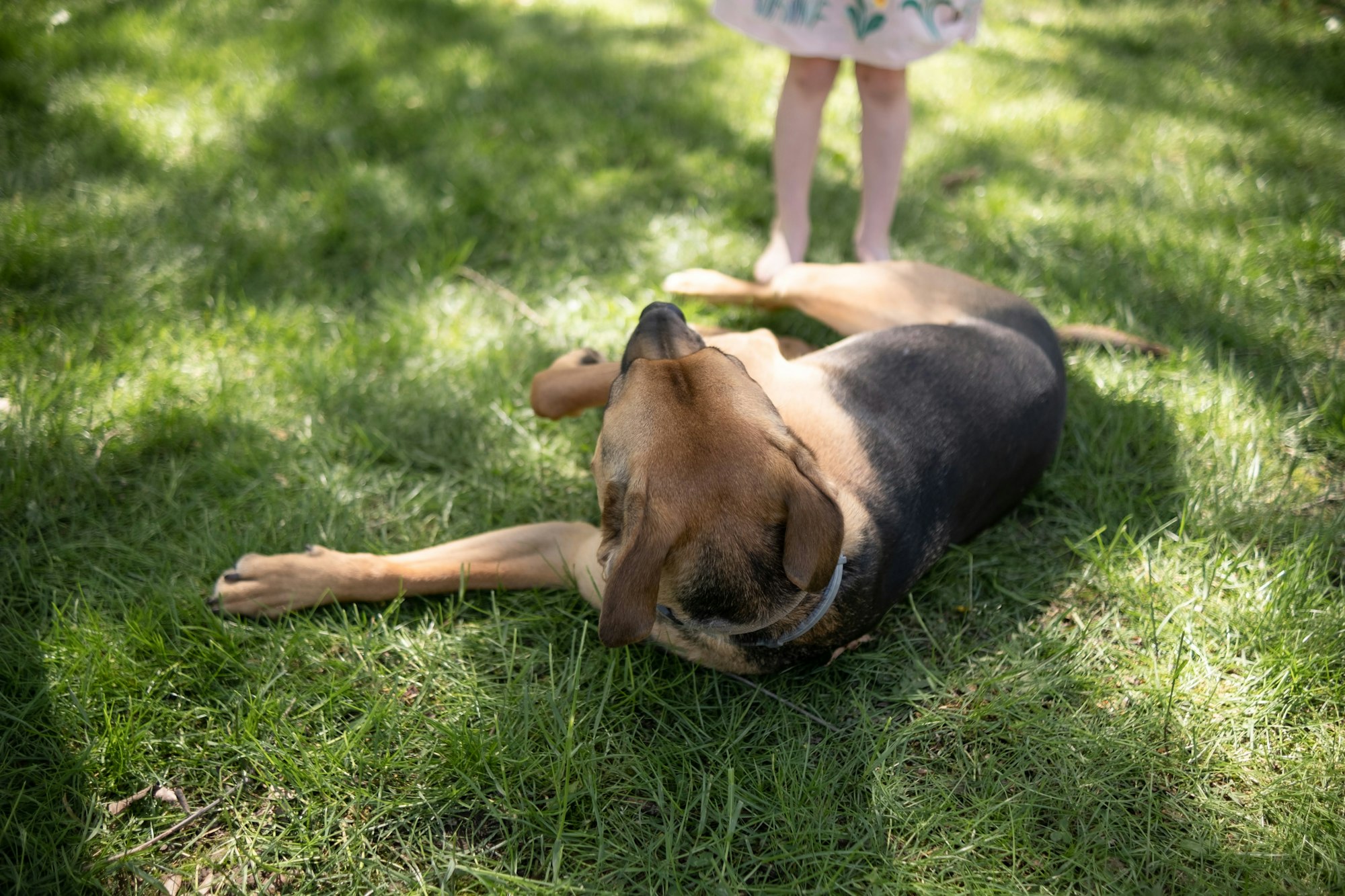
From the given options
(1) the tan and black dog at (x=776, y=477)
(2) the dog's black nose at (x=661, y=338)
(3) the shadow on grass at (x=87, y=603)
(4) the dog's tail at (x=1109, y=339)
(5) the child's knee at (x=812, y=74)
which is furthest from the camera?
(5) the child's knee at (x=812, y=74)

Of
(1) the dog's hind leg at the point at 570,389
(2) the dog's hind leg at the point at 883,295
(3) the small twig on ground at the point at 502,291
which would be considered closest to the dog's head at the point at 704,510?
(1) the dog's hind leg at the point at 570,389

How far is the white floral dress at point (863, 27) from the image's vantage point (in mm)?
3756

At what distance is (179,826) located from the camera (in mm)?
2326

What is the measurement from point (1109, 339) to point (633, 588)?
2.97 meters

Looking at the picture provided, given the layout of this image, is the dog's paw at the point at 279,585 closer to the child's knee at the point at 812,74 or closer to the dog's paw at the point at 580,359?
the dog's paw at the point at 580,359

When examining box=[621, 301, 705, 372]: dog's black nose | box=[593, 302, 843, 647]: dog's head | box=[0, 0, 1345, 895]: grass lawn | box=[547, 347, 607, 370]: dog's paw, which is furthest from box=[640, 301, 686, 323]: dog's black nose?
box=[0, 0, 1345, 895]: grass lawn

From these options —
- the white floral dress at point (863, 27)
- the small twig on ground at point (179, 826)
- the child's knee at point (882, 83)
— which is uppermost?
the white floral dress at point (863, 27)

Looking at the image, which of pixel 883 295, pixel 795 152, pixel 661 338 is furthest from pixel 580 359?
pixel 795 152

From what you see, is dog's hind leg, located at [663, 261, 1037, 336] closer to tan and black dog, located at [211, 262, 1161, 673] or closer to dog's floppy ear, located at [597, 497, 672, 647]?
tan and black dog, located at [211, 262, 1161, 673]

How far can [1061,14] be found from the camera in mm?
7844

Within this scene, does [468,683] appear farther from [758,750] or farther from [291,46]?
[291,46]

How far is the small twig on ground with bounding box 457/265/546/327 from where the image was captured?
4.15m

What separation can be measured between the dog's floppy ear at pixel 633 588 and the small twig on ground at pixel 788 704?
2.75 ft

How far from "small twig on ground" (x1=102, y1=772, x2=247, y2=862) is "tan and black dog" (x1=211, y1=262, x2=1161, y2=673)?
618mm
